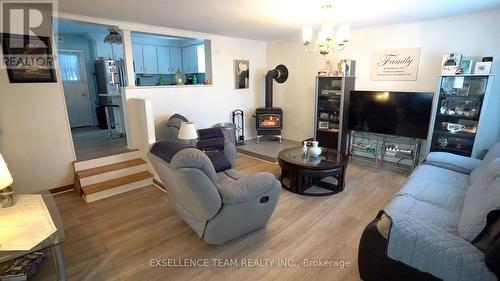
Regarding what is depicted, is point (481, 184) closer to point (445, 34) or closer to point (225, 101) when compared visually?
point (445, 34)

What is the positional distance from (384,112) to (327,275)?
10.1ft

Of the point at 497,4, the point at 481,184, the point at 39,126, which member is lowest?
the point at 481,184

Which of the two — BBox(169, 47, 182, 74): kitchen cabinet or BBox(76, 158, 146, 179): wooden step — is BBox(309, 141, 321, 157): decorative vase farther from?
BBox(169, 47, 182, 74): kitchen cabinet

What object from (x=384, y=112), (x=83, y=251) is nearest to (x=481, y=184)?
(x=384, y=112)

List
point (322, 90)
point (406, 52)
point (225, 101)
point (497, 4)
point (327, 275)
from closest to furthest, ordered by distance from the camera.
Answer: point (327, 275)
point (497, 4)
point (406, 52)
point (322, 90)
point (225, 101)

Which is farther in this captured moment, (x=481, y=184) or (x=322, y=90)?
(x=322, y=90)

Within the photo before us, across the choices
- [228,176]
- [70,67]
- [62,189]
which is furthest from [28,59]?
[70,67]

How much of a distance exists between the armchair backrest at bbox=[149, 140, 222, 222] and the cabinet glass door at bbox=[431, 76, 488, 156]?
3500 millimetres

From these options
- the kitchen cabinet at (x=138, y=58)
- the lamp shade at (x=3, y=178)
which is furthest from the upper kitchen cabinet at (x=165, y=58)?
the lamp shade at (x=3, y=178)

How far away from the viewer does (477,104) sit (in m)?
3.39

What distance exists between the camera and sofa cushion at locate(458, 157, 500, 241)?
1562mm

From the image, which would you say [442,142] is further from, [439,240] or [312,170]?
[439,240]

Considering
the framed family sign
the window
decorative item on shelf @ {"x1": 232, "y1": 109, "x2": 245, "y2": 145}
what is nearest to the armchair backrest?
decorative item on shelf @ {"x1": 232, "y1": 109, "x2": 245, "y2": 145}

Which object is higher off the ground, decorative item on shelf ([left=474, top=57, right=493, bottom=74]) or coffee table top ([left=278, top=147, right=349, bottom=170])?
decorative item on shelf ([left=474, top=57, right=493, bottom=74])
